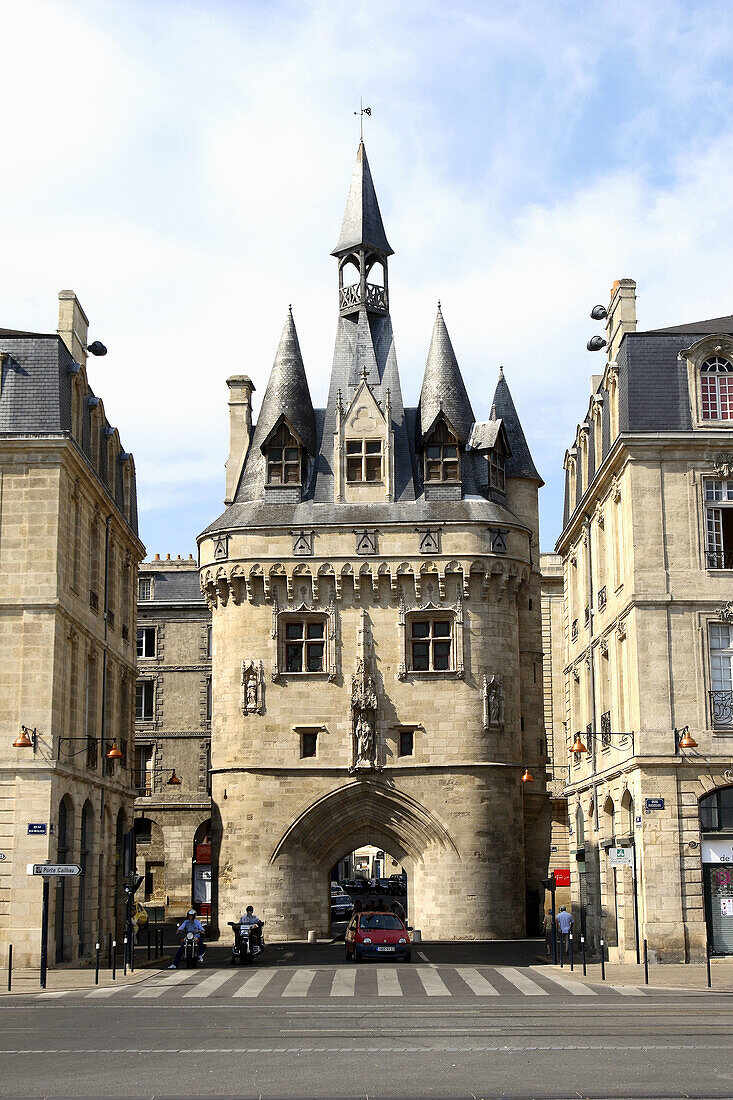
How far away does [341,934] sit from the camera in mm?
44156

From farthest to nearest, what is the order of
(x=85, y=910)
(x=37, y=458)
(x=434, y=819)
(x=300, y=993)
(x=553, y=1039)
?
(x=434, y=819), (x=85, y=910), (x=37, y=458), (x=300, y=993), (x=553, y=1039)

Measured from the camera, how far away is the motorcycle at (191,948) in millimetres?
28719

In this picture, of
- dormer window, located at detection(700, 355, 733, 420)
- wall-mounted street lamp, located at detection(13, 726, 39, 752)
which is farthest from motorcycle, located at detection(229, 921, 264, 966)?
dormer window, located at detection(700, 355, 733, 420)

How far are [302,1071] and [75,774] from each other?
17.5m

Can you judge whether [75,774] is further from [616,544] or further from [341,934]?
[341,934]

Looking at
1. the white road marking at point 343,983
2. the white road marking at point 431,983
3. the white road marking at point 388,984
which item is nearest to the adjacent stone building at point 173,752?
the white road marking at point 431,983

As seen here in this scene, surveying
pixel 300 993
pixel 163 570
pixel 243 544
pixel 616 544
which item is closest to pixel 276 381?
pixel 243 544

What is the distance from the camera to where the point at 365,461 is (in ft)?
142

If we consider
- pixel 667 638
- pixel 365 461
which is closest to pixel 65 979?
pixel 667 638

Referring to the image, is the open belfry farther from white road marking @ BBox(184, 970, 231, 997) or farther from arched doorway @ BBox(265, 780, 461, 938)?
white road marking @ BBox(184, 970, 231, 997)

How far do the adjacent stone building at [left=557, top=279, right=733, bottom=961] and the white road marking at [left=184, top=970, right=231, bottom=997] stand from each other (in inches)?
309

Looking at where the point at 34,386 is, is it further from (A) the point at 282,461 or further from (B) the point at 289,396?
(B) the point at 289,396

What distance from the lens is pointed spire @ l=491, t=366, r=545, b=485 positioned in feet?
152

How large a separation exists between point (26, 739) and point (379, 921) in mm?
9483
